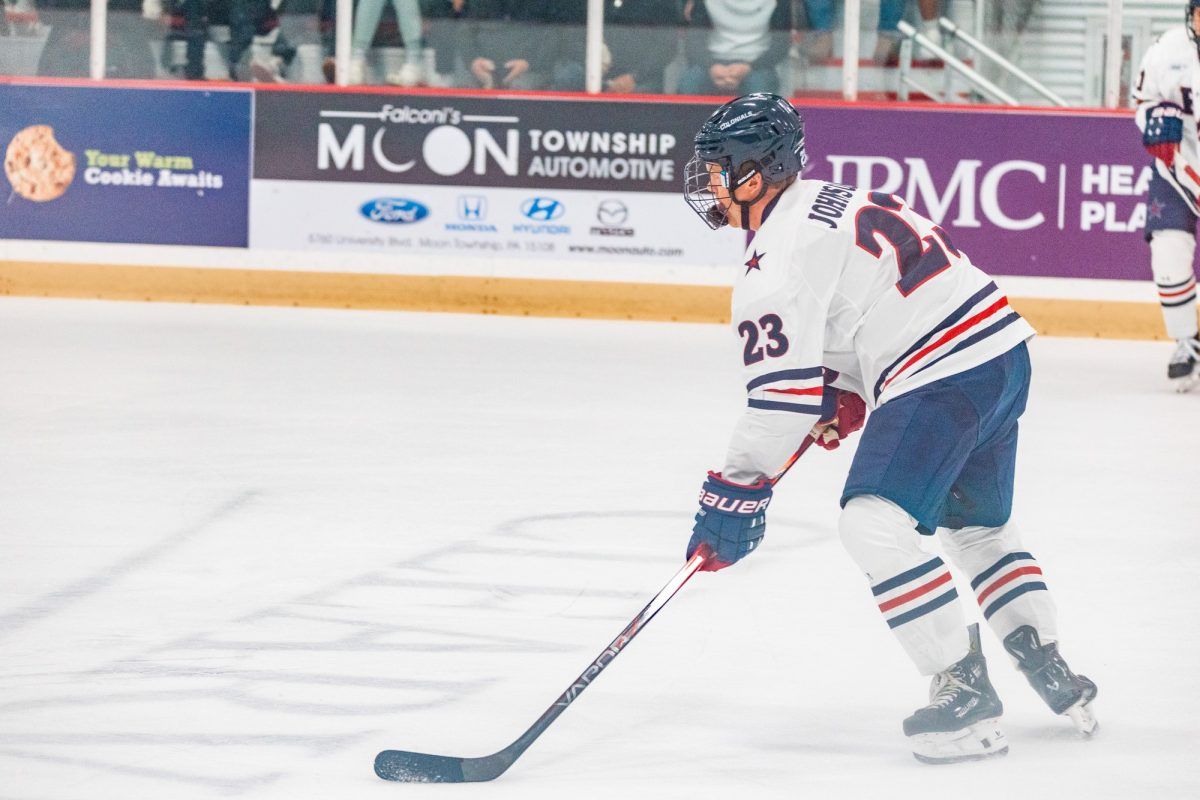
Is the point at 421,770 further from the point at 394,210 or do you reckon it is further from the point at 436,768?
the point at 394,210

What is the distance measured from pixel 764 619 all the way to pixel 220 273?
18.7 feet

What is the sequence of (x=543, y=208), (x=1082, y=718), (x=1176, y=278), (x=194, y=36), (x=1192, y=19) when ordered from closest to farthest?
(x=1082, y=718)
(x=1192, y=19)
(x=1176, y=278)
(x=543, y=208)
(x=194, y=36)

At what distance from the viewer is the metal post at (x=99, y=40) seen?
885cm

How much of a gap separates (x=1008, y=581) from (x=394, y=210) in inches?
239

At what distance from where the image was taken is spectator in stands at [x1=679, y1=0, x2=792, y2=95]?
340 inches

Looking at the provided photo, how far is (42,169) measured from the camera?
8812 millimetres

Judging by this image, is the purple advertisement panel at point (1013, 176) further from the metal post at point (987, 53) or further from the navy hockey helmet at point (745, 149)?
the navy hockey helmet at point (745, 149)

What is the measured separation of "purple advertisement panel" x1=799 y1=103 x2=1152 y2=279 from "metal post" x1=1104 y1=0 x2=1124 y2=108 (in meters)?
0.15

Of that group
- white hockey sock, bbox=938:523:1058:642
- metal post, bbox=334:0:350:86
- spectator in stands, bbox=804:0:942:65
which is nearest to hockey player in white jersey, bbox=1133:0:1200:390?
spectator in stands, bbox=804:0:942:65

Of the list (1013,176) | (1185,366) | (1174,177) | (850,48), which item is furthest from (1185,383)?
(850,48)

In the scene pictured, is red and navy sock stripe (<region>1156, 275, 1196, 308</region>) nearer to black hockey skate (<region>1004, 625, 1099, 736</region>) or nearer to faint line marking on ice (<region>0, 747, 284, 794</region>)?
black hockey skate (<region>1004, 625, 1099, 736</region>)

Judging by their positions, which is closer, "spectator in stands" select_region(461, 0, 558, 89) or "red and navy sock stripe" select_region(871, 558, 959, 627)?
"red and navy sock stripe" select_region(871, 558, 959, 627)

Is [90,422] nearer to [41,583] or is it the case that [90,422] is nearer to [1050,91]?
[41,583]

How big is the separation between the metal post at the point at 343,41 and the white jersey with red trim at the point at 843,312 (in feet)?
20.7
